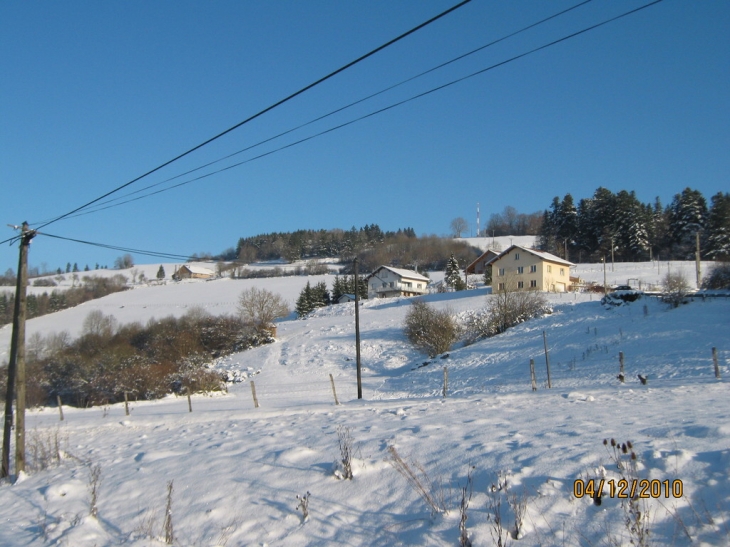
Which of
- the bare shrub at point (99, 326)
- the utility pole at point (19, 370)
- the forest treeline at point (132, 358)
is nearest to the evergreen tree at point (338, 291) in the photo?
the forest treeline at point (132, 358)

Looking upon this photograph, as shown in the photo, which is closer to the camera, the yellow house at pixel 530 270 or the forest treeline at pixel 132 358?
the forest treeline at pixel 132 358

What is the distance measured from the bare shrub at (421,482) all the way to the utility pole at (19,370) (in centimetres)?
912

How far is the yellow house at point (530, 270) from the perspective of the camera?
58281mm

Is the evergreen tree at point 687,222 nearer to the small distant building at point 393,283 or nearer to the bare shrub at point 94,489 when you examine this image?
the small distant building at point 393,283

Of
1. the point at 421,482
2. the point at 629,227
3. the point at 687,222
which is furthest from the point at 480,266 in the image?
the point at 421,482

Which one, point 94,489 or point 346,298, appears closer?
point 94,489

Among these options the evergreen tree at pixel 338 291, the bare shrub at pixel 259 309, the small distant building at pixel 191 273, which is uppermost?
the small distant building at pixel 191 273

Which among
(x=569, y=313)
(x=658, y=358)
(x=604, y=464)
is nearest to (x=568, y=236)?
(x=569, y=313)

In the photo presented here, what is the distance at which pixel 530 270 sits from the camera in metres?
59.2

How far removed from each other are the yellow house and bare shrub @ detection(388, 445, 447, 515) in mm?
50375

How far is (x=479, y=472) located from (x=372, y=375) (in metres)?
31.4

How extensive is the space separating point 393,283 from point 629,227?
37.2 meters

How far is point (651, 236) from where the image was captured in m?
83.2

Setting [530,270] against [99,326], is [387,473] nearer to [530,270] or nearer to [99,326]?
[530,270]
